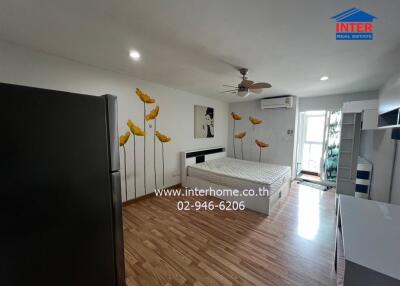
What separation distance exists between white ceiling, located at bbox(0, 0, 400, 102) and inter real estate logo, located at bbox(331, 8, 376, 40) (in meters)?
0.05

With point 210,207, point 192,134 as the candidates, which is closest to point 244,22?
point 210,207

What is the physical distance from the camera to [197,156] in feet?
14.3

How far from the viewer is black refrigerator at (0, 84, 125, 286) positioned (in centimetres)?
53

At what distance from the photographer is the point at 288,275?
1.70 m

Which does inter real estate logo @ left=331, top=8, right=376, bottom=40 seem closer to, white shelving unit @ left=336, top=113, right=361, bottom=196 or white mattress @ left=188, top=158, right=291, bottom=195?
white mattress @ left=188, top=158, right=291, bottom=195

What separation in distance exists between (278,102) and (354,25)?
9.96 feet

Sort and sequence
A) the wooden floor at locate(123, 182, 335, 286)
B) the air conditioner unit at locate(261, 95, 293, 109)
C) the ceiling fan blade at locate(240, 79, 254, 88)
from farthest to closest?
the air conditioner unit at locate(261, 95, 293, 109)
the ceiling fan blade at locate(240, 79, 254, 88)
the wooden floor at locate(123, 182, 335, 286)

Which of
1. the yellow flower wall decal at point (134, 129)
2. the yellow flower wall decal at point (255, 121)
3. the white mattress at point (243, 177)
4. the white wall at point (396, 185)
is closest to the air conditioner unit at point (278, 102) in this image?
the yellow flower wall decal at point (255, 121)

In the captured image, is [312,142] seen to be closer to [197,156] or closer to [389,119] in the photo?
[389,119]

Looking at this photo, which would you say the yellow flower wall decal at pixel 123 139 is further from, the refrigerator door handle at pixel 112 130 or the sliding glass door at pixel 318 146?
the sliding glass door at pixel 318 146

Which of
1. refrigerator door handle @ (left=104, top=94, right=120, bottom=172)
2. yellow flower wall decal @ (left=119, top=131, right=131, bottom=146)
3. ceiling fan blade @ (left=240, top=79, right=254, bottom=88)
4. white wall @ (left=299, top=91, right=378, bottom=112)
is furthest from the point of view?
white wall @ (left=299, top=91, right=378, bottom=112)

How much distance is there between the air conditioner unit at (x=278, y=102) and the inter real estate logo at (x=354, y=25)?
2670 mm

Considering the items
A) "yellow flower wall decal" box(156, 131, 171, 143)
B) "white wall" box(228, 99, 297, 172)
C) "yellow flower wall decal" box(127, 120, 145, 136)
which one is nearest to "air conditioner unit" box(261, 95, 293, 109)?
"white wall" box(228, 99, 297, 172)

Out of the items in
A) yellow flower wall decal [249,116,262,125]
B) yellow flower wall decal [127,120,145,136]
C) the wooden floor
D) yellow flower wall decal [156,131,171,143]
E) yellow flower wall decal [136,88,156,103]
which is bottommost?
the wooden floor
